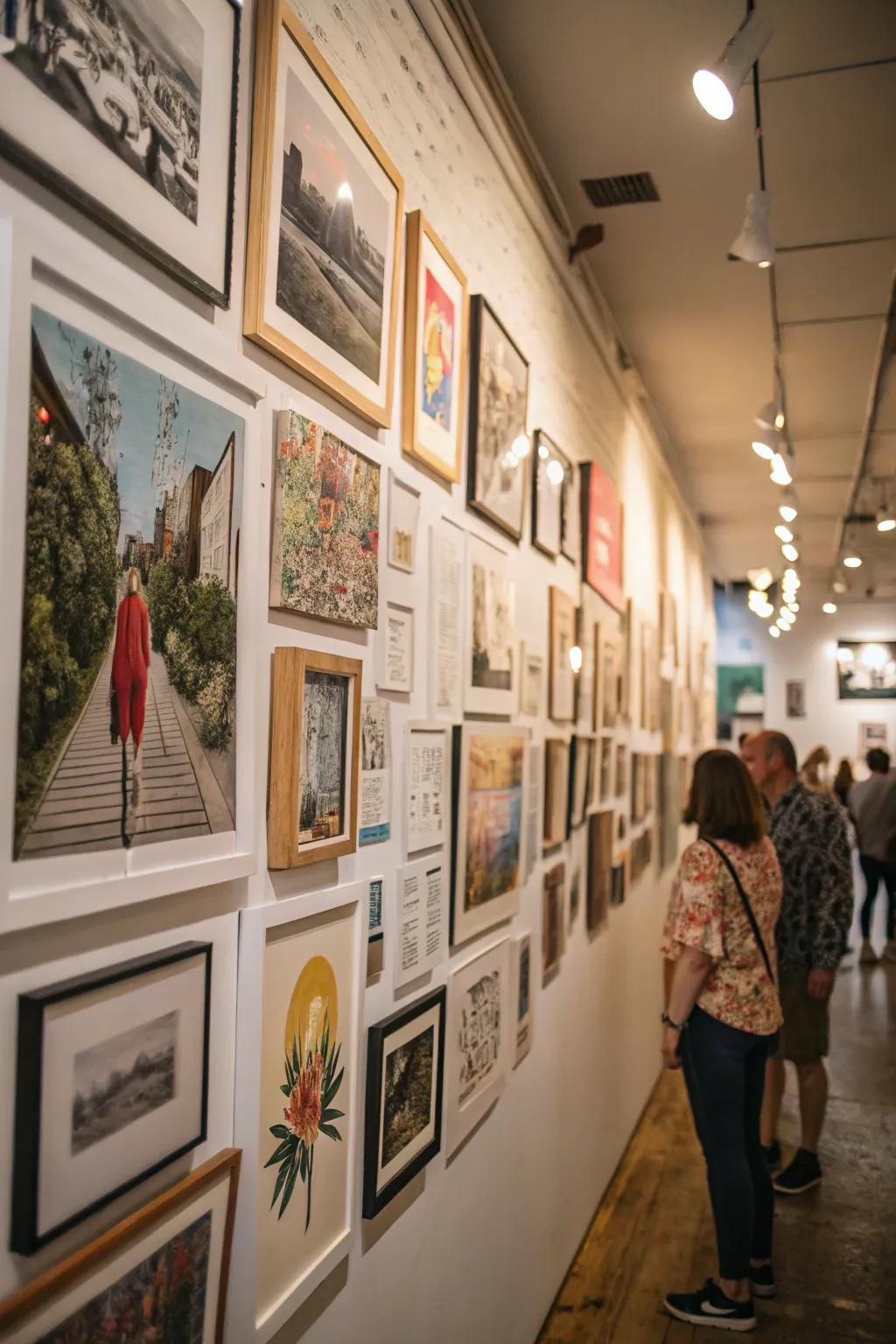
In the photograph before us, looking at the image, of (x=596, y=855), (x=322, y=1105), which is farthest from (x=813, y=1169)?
(x=322, y=1105)

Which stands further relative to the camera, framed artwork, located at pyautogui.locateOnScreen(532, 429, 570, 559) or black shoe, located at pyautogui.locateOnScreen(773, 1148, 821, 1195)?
black shoe, located at pyautogui.locateOnScreen(773, 1148, 821, 1195)

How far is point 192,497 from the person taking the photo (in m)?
1.27

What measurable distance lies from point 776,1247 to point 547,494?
9.36 feet

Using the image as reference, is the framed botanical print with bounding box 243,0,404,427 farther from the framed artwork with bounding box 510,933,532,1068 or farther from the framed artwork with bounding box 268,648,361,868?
the framed artwork with bounding box 510,933,532,1068

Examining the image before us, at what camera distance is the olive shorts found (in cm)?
414

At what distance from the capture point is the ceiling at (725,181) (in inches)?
107

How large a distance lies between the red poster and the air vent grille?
0.88 metres

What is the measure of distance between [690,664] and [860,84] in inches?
208

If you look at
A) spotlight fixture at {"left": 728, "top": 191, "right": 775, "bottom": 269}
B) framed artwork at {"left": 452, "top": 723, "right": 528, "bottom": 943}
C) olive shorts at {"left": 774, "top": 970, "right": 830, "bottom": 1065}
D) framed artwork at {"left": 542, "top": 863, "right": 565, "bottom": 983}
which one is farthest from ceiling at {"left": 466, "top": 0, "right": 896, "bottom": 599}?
olive shorts at {"left": 774, "top": 970, "right": 830, "bottom": 1065}

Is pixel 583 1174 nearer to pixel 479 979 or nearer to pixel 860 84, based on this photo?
pixel 479 979

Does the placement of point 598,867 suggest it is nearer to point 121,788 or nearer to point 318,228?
point 318,228

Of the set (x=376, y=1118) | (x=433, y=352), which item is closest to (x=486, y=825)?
(x=376, y=1118)

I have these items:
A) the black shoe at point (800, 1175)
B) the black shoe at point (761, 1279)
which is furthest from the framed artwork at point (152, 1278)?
the black shoe at point (800, 1175)

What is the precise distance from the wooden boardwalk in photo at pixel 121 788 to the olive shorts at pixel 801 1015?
3.37 m
